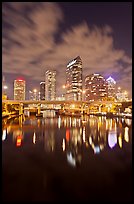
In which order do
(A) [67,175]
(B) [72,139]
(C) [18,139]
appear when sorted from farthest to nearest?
(C) [18,139] < (B) [72,139] < (A) [67,175]

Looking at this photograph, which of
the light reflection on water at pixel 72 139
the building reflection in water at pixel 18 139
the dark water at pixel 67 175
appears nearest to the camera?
the dark water at pixel 67 175

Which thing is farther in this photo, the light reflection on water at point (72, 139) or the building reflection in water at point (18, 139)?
the building reflection in water at point (18, 139)

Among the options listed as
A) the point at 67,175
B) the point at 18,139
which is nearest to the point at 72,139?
the point at 18,139

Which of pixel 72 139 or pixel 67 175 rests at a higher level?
pixel 67 175

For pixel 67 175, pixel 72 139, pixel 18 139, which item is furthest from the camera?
pixel 18 139

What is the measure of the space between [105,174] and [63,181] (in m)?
2.80

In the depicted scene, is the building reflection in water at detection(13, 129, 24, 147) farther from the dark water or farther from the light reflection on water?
the dark water

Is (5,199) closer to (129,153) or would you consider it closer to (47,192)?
(47,192)

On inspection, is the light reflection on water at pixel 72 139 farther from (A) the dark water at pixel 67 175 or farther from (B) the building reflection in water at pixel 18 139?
(A) the dark water at pixel 67 175

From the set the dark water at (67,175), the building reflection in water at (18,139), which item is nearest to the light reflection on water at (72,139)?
the building reflection in water at (18,139)

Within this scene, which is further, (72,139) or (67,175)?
(72,139)

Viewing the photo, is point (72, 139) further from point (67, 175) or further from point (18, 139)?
point (67, 175)

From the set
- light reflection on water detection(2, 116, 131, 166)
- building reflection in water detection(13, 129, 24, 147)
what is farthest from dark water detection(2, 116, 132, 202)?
building reflection in water detection(13, 129, 24, 147)

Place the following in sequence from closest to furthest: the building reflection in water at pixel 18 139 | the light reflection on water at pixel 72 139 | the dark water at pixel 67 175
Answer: the dark water at pixel 67 175 < the light reflection on water at pixel 72 139 < the building reflection in water at pixel 18 139
